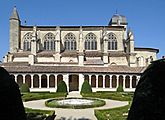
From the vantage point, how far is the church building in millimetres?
40531

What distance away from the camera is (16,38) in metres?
47.9

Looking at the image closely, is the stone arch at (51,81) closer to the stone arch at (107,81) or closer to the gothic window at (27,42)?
the stone arch at (107,81)

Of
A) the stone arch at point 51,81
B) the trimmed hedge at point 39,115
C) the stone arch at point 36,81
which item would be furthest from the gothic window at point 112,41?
the trimmed hedge at point 39,115

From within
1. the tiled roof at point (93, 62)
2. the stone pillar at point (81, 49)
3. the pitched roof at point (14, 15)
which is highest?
the pitched roof at point (14, 15)

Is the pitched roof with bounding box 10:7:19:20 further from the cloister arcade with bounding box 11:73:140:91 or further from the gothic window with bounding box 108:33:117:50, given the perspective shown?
the gothic window with bounding box 108:33:117:50

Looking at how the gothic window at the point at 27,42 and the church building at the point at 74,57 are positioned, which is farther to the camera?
the gothic window at the point at 27,42

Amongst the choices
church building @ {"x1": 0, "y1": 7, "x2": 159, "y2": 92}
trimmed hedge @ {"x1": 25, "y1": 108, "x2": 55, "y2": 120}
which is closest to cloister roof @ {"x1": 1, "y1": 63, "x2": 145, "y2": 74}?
church building @ {"x1": 0, "y1": 7, "x2": 159, "y2": 92}

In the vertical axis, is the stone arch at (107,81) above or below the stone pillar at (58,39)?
below

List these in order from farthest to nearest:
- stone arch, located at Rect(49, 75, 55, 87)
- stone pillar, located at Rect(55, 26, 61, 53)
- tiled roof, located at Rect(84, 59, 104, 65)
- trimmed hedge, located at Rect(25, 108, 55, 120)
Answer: stone pillar, located at Rect(55, 26, 61, 53), tiled roof, located at Rect(84, 59, 104, 65), stone arch, located at Rect(49, 75, 55, 87), trimmed hedge, located at Rect(25, 108, 55, 120)

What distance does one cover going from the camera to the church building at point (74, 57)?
4053 cm

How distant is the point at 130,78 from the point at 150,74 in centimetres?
3836

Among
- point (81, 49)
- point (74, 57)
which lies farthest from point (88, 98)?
point (81, 49)

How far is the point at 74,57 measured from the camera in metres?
45.7

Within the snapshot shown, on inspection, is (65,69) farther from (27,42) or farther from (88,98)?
(88,98)
